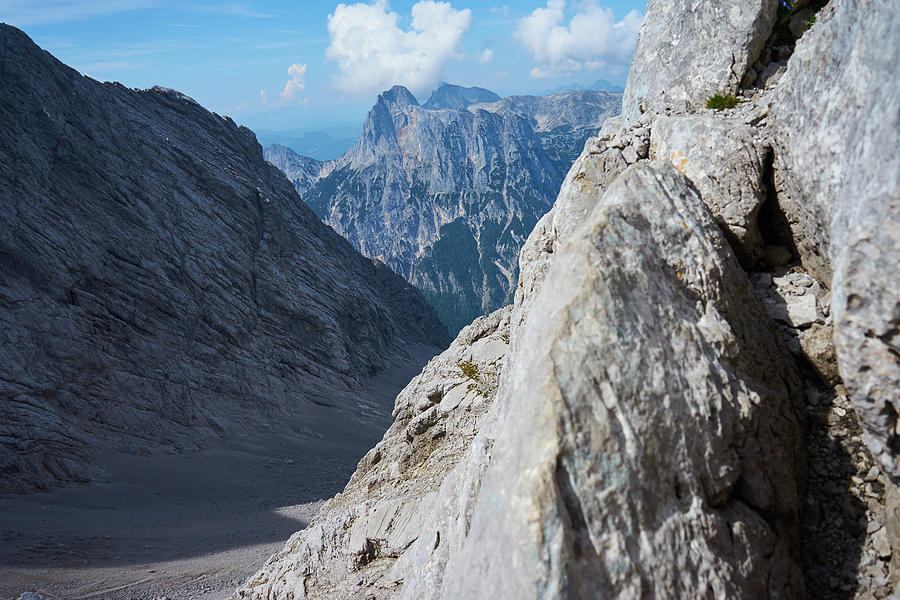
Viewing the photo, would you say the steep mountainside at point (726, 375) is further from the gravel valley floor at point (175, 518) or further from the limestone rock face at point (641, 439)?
the gravel valley floor at point (175, 518)

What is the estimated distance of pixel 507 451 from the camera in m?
8.48

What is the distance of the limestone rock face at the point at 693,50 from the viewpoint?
13.5 m

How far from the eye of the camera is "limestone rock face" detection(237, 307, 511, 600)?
1407 centimetres

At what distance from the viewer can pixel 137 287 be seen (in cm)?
7762

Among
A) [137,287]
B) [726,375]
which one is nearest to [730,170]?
[726,375]

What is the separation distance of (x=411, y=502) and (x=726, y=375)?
14.9 meters

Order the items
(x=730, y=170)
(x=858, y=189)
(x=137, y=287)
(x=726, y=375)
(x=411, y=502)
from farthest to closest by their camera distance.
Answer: (x=137, y=287), (x=411, y=502), (x=730, y=170), (x=726, y=375), (x=858, y=189)

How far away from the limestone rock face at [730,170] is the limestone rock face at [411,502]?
7359 millimetres

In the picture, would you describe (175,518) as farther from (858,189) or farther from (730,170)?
(858,189)

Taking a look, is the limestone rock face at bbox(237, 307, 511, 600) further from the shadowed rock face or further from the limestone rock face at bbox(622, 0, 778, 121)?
the shadowed rock face

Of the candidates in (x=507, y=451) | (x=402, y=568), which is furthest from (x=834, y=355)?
(x=402, y=568)

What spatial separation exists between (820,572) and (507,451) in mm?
5571

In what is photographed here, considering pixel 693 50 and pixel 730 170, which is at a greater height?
pixel 693 50

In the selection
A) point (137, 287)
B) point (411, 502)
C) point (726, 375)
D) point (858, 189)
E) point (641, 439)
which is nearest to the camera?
point (858, 189)
